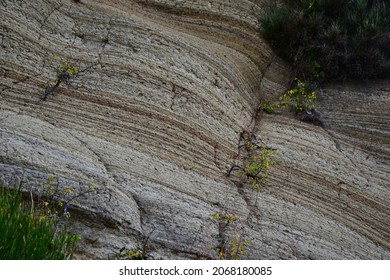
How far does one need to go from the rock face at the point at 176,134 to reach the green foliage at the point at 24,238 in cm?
99

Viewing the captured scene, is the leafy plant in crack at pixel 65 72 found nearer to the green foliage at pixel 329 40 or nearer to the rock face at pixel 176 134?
the rock face at pixel 176 134

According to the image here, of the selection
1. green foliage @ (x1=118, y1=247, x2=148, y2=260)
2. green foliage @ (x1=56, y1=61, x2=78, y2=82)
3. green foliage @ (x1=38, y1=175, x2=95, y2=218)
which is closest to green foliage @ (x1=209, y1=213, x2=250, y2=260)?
green foliage @ (x1=118, y1=247, x2=148, y2=260)

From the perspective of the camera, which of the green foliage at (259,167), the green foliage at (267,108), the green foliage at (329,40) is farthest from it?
the green foliage at (329,40)

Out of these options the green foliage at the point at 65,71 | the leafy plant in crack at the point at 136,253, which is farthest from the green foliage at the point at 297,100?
the leafy plant in crack at the point at 136,253

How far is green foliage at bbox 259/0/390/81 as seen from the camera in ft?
35.6

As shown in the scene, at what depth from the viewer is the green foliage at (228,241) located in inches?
299

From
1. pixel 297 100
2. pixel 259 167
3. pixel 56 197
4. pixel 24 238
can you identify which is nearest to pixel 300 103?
pixel 297 100

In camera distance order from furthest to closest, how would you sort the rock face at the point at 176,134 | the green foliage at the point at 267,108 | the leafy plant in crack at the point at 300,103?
the green foliage at the point at 267,108
the leafy plant in crack at the point at 300,103
the rock face at the point at 176,134

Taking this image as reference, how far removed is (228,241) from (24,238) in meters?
2.89

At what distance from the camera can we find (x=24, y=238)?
18.3ft

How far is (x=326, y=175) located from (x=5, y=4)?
5.02 m

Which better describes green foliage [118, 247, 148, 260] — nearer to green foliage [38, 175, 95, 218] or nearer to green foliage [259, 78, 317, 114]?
green foliage [38, 175, 95, 218]

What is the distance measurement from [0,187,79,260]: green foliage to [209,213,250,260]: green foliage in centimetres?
219

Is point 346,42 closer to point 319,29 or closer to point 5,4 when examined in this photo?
point 319,29
